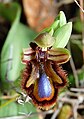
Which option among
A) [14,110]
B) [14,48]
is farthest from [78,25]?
[14,110]

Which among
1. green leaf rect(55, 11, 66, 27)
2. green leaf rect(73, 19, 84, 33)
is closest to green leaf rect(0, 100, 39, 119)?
green leaf rect(55, 11, 66, 27)

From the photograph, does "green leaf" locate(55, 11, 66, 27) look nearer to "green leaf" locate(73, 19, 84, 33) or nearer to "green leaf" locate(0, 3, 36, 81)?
"green leaf" locate(0, 3, 36, 81)

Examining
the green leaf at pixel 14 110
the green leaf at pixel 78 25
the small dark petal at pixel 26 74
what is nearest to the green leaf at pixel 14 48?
the green leaf at pixel 14 110

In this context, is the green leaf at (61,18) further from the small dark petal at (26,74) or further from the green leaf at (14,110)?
the green leaf at (14,110)

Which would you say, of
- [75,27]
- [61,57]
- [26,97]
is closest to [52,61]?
[61,57]

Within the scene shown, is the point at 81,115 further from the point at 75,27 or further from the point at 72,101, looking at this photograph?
the point at 75,27

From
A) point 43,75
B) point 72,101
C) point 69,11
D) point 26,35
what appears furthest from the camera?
point 69,11
